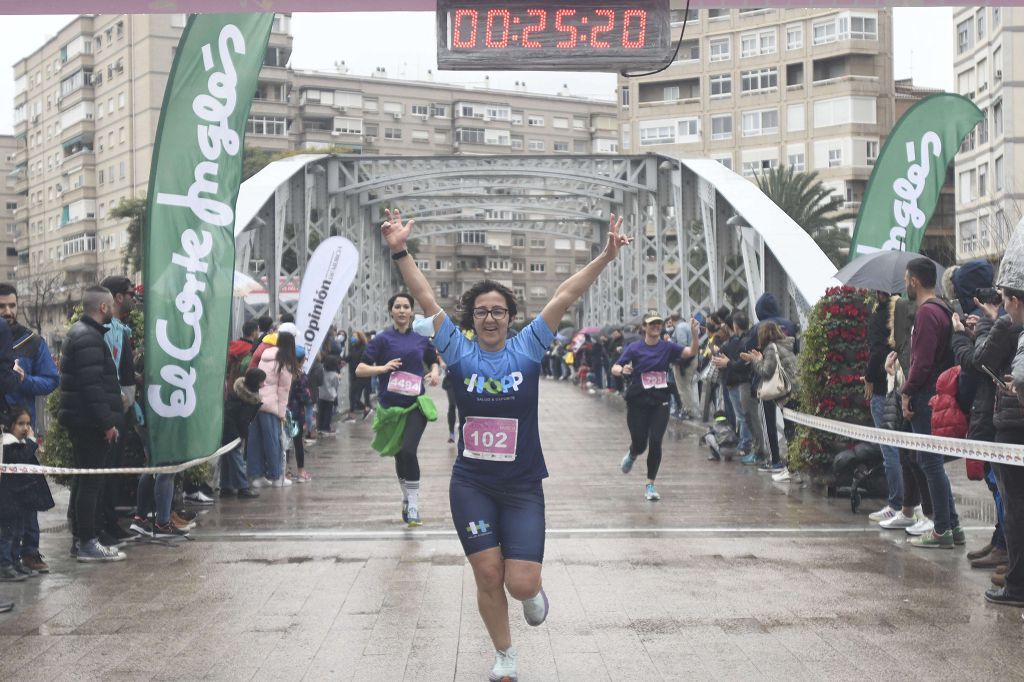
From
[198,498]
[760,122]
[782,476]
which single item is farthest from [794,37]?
[198,498]

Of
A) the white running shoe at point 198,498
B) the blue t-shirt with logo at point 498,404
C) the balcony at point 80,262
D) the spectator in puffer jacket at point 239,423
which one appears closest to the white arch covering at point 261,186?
the spectator in puffer jacket at point 239,423

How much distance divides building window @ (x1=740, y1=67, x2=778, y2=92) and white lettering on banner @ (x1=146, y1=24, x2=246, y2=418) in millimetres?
72073

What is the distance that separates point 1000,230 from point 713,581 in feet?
150

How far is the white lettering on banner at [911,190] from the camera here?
14977 mm

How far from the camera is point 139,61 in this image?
297 feet

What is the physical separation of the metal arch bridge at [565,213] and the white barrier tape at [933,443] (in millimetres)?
5519

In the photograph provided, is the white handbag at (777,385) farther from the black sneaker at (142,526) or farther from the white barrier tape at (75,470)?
the black sneaker at (142,526)

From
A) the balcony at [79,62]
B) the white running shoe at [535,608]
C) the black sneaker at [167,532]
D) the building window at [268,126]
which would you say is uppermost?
the balcony at [79,62]

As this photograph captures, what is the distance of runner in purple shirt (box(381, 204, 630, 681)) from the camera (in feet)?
19.5

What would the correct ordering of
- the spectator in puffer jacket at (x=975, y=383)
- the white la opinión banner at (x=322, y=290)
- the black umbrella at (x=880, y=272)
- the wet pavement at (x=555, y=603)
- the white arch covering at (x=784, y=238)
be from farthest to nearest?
the white arch covering at (x=784, y=238), the white la opinión banner at (x=322, y=290), the black umbrella at (x=880, y=272), the spectator in puffer jacket at (x=975, y=383), the wet pavement at (x=555, y=603)

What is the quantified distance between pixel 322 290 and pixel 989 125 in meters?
53.3

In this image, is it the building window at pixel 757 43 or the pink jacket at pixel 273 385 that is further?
the building window at pixel 757 43

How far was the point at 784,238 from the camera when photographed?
2000 cm

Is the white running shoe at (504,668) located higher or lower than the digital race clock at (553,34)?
lower
